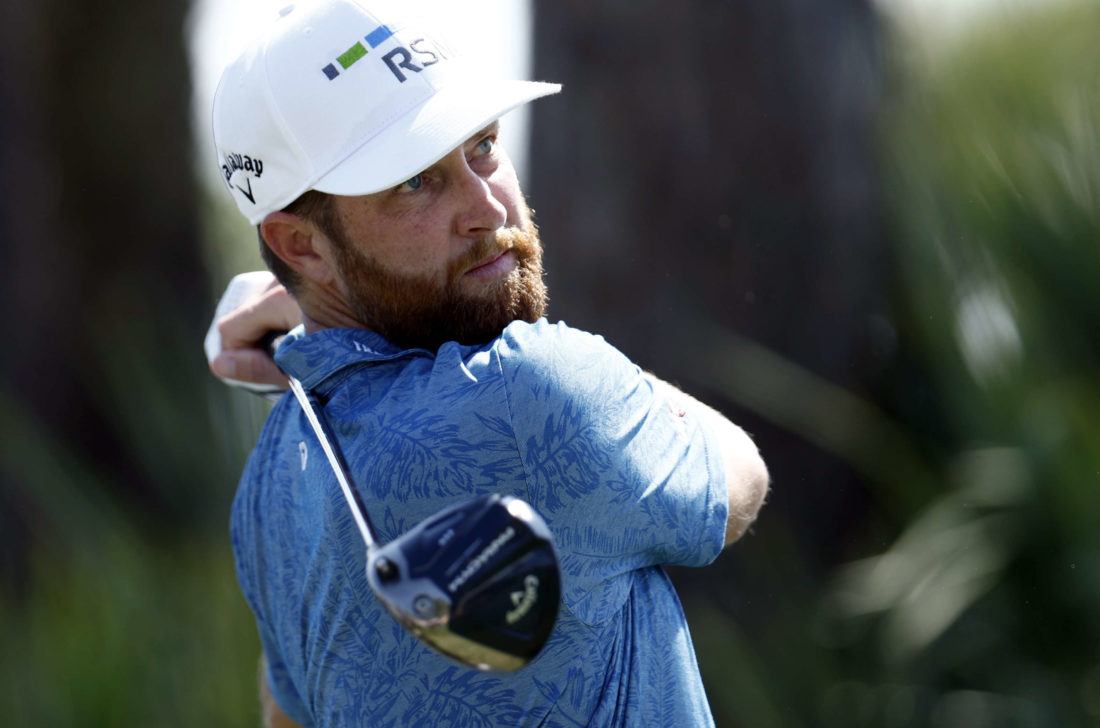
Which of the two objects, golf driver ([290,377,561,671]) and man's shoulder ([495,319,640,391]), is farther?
man's shoulder ([495,319,640,391])

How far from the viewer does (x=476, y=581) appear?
1.52 meters

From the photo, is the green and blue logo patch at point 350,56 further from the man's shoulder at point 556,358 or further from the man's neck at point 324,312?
the man's shoulder at point 556,358

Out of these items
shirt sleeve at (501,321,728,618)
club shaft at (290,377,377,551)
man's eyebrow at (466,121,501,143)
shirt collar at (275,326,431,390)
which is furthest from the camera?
man's eyebrow at (466,121,501,143)

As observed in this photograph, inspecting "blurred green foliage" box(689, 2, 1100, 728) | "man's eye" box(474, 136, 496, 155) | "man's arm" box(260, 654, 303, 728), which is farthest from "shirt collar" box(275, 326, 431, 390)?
"blurred green foliage" box(689, 2, 1100, 728)

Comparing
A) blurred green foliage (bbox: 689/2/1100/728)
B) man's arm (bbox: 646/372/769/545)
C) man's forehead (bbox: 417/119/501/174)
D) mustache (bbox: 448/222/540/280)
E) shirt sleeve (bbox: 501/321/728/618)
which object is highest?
man's forehead (bbox: 417/119/501/174)

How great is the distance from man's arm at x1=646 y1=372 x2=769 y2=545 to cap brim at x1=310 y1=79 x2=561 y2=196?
55 cm

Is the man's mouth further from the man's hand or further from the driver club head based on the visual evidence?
the driver club head

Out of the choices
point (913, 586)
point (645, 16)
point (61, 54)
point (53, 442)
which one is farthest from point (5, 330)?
point (913, 586)

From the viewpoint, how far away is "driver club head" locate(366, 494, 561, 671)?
1.51 metres

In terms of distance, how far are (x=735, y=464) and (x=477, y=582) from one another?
94 centimetres

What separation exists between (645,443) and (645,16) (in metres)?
3.33

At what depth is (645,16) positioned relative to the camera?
16.7 ft

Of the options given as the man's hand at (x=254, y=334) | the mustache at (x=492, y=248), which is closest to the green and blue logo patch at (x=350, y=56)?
the mustache at (x=492, y=248)

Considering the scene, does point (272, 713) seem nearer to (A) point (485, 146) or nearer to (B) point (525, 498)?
(B) point (525, 498)
